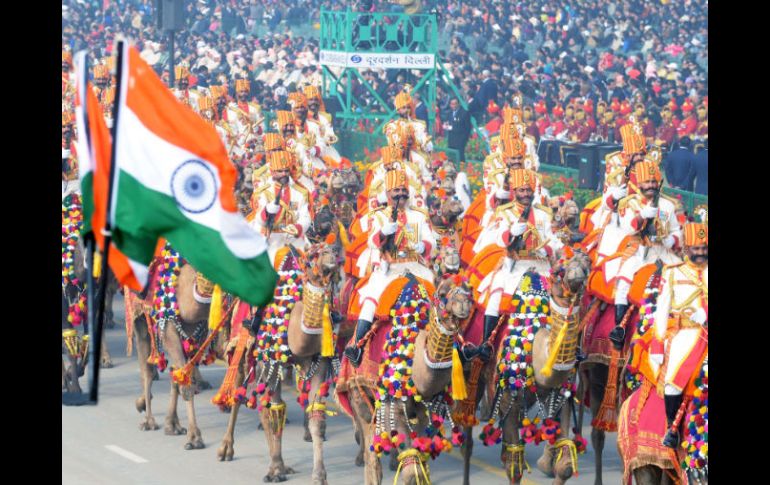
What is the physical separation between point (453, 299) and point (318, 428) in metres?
2.89

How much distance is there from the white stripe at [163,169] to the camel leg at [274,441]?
6635 mm

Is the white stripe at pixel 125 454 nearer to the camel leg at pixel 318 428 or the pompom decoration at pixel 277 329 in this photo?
the pompom decoration at pixel 277 329

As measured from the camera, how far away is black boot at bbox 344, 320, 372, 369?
16656 millimetres

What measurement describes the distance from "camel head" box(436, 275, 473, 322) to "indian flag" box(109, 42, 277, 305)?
159 inches

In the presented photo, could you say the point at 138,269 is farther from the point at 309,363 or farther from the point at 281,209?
the point at 281,209

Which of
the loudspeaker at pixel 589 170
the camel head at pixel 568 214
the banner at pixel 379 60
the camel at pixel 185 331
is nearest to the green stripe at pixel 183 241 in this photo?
the camel at pixel 185 331

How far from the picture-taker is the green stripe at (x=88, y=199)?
11305 mm

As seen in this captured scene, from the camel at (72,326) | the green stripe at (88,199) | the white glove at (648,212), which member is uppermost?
the green stripe at (88,199)

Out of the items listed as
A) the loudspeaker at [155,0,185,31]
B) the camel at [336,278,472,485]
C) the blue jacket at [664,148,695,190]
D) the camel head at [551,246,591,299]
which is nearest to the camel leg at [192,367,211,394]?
the camel at [336,278,472,485]

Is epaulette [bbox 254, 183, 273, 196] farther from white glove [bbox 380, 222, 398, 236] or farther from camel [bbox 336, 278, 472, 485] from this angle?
camel [bbox 336, 278, 472, 485]

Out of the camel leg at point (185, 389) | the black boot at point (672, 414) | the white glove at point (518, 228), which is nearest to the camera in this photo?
the black boot at point (672, 414)

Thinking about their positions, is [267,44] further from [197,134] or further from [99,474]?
[197,134]

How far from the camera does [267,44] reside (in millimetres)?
50531

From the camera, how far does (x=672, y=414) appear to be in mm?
13484
